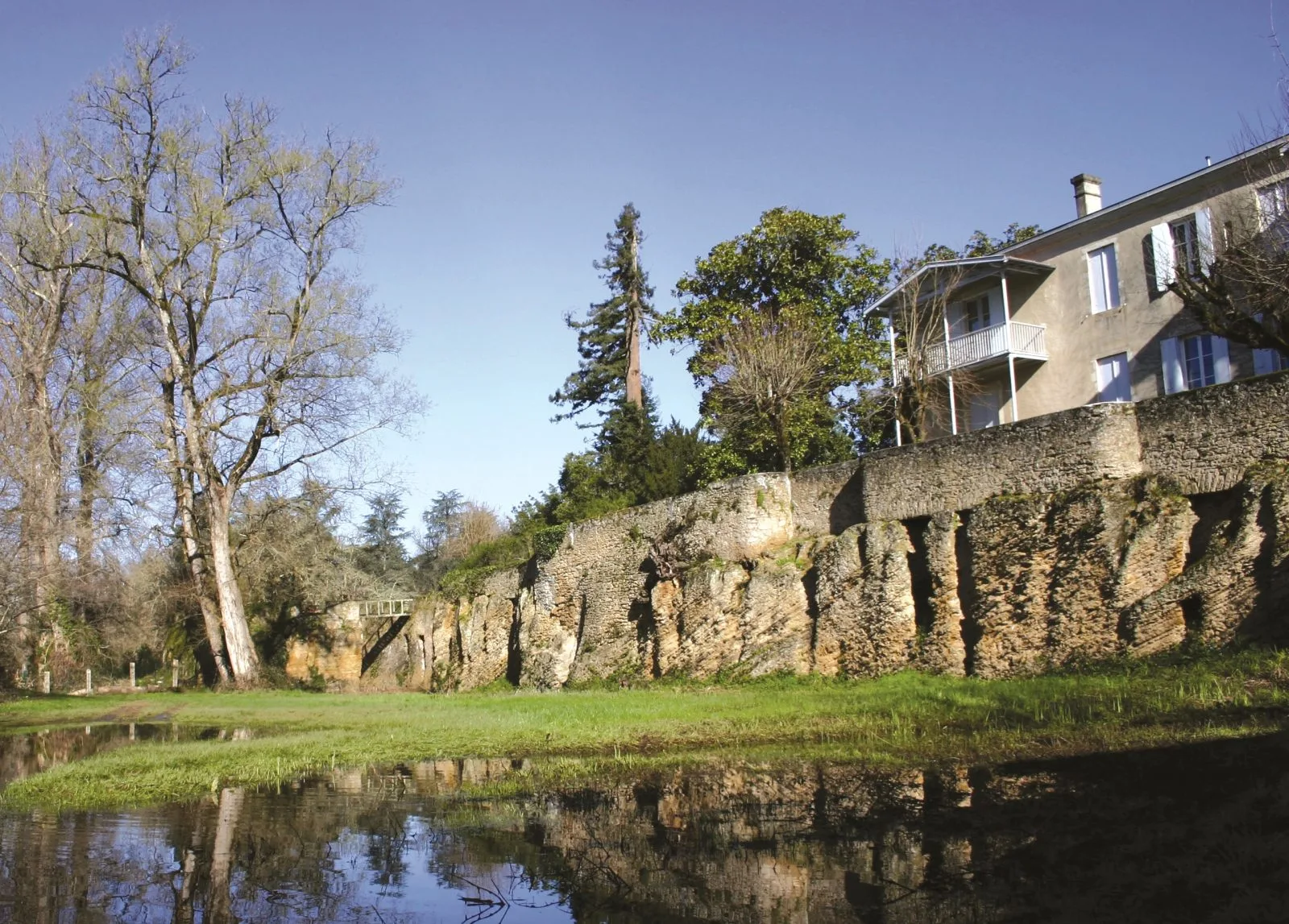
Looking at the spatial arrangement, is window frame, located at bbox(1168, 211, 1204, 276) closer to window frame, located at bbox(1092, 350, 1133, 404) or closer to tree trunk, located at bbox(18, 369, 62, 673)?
window frame, located at bbox(1092, 350, 1133, 404)

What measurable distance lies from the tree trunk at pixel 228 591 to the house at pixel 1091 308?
769 inches

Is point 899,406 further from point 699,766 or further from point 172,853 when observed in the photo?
point 172,853

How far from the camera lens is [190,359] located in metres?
31.6

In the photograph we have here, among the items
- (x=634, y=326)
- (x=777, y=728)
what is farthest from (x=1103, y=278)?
(x=634, y=326)

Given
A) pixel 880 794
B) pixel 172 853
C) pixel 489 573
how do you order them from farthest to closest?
pixel 489 573, pixel 880 794, pixel 172 853

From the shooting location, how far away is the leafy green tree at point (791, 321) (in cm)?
3147

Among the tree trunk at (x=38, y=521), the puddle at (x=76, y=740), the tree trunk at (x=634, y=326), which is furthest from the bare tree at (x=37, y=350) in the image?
the tree trunk at (x=634, y=326)

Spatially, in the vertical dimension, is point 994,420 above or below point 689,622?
above

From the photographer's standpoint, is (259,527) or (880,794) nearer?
(880,794)

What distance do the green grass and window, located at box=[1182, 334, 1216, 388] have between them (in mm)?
10435

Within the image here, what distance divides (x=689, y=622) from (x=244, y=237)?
58.9ft

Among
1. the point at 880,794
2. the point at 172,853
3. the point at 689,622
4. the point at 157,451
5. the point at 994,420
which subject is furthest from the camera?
the point at 157,451

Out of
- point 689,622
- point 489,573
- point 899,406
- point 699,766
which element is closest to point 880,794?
point 699,766

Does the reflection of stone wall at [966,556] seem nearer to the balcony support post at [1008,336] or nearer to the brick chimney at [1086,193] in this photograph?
the balcony support post at [1008,336]
